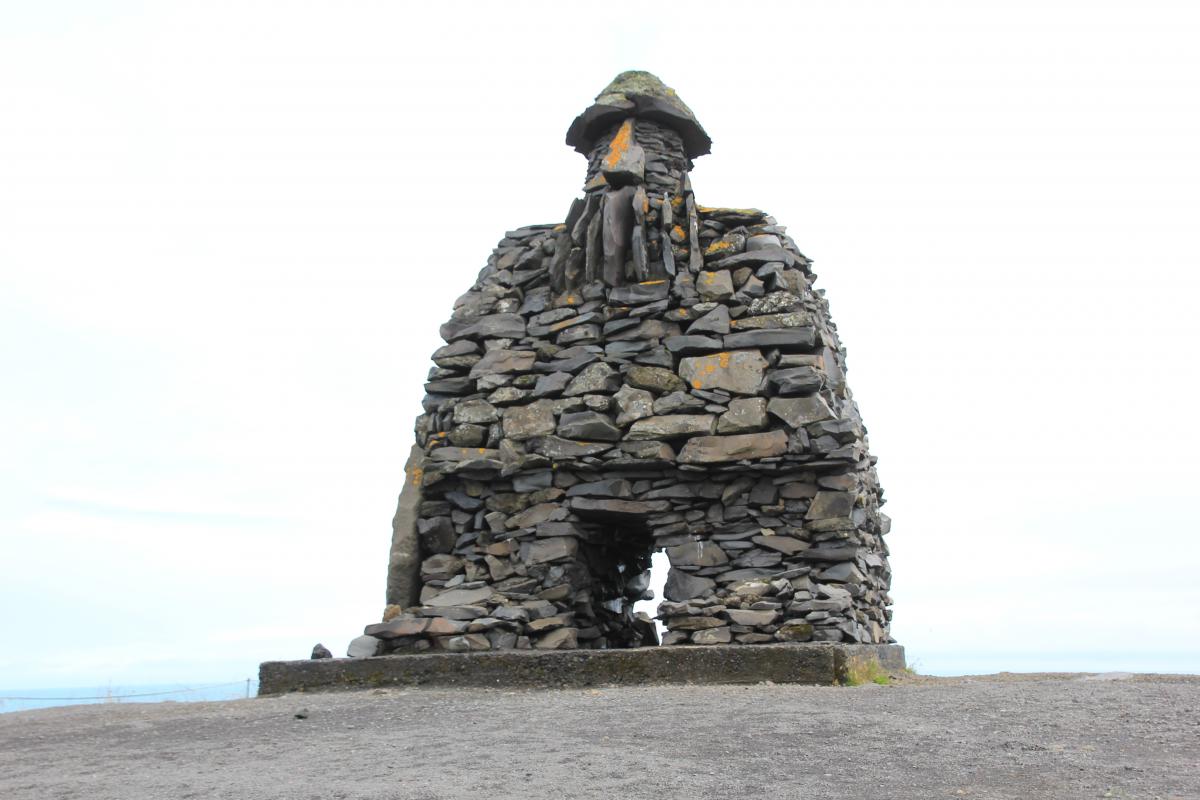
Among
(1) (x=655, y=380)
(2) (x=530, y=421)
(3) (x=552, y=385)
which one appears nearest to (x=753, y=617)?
(1) (x=655, y=380)

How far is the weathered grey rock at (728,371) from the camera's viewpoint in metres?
9.17

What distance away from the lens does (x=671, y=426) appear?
9211 mm

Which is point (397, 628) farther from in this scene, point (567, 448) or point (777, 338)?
point (777, 338)

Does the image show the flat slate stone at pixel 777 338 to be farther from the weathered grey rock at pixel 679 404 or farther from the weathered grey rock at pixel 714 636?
the weathered grey rock at pixel 714 636

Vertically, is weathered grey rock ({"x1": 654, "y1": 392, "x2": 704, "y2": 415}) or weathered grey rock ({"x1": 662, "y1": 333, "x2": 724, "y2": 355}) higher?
weathered grey rock ({"x1": 662, "y1": 333, "x2": 724, "y2": 355})

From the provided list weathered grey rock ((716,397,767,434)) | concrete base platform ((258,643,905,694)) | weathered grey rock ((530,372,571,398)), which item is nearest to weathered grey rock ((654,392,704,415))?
weathered grey rock ((716,397,767,434))

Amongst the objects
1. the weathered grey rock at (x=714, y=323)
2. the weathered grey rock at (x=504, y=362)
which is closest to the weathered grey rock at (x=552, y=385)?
the weathered grey rock at (x=504, y=362)

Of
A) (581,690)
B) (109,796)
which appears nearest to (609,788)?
(109,796)

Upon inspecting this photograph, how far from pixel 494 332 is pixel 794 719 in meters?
5.85

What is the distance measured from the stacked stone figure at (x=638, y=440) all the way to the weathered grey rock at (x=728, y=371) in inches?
0.7

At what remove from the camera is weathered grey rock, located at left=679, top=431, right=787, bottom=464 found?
8891mm

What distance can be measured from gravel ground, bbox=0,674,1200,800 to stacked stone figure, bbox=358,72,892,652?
1955mm

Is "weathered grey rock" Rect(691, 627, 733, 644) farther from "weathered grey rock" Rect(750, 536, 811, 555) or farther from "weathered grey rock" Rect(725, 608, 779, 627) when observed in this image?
"weathered grey rock" Rect(750, 536, 811, 555)

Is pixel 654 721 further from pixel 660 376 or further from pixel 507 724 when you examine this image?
pixel 660 376
